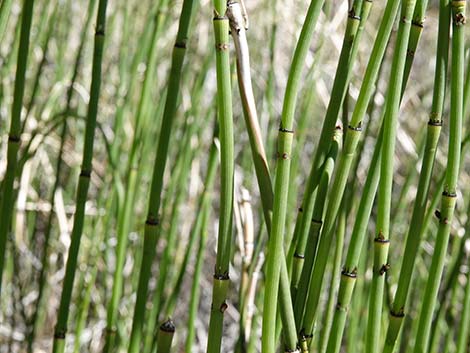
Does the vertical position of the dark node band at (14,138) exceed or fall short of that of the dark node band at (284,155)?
it falls short

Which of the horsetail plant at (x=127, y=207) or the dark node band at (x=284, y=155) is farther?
the horsetail plant at (x=127, y=207)

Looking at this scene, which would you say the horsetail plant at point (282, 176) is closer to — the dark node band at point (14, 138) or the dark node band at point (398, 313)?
the dark node band at point (398, 313)

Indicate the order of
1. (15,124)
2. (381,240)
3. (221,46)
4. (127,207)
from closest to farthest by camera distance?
(221,46) → (381,240) → (15,124) → (127,207)

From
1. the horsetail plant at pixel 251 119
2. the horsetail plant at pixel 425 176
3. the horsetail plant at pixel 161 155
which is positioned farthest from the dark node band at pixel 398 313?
the horsetail plant at pixel 161 155

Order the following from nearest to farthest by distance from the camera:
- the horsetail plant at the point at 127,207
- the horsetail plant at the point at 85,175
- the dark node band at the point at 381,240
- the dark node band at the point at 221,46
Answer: the dark node band at the point at 221,46 < the dark node band at the point at 381,240 < the horsetail plant at the point at 85,175 < the horsetail plant at the point at 127,207

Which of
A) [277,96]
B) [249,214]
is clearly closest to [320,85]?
[277,96]

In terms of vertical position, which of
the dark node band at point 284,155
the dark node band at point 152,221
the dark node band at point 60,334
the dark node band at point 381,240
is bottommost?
the dark node band at point 60,334

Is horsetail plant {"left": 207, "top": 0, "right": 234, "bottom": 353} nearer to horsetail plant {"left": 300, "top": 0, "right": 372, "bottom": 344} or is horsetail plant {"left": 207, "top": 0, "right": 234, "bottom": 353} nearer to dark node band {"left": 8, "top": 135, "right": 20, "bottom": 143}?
horsetail plant {"left": 300, "top": 0, "right": 372, "bottom": 344}

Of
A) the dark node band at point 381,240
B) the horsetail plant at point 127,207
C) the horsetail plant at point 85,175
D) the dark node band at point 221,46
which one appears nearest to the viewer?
the dark node band at point 221,46

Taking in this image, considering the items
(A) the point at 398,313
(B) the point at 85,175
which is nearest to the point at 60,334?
(B) the point at 85,175

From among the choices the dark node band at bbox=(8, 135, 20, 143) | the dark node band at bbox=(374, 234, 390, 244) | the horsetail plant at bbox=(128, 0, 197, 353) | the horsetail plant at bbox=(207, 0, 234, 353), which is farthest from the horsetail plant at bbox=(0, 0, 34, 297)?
the dark node band at bbox=(374, 234, 390, 244)

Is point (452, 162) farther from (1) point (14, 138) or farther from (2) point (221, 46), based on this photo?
(1) point (14, 138)
